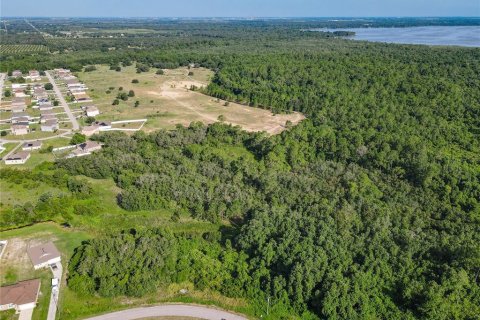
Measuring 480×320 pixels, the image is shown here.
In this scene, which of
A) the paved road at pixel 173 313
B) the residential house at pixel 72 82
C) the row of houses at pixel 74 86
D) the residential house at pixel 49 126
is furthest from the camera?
the residential house at pixel 72 82

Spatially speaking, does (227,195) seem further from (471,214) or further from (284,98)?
(284,98)

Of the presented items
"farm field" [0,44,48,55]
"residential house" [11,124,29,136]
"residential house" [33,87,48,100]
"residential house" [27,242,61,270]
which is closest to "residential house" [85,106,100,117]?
"residential house" [11,124,29,136]

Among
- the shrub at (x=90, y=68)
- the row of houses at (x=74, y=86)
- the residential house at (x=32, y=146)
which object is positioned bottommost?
the residential house at (x=32, y=146)

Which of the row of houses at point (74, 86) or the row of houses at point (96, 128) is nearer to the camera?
the row of houses at point (96, 128)

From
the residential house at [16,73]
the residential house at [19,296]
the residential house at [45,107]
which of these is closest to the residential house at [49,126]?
the residential house at [45,107]

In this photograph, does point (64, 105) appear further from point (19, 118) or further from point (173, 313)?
point (173, 313)

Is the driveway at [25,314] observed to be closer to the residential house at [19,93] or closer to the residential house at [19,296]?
the residential house at [19,296]

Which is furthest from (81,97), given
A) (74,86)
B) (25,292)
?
(25,292)

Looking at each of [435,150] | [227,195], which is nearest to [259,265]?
[227,195]
